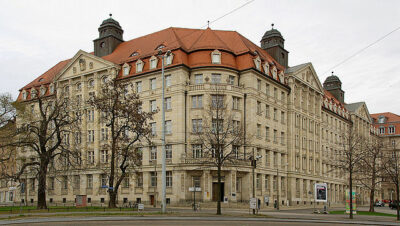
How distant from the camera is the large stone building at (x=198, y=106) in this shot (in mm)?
53875

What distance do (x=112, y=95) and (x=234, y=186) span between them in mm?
19881

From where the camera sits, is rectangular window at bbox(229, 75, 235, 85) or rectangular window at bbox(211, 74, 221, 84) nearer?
rectangular window at bbox(211, 74, 221, 84)

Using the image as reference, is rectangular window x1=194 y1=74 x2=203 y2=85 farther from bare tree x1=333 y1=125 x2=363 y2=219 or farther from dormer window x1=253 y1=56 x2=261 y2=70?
bare tree x1=333 y1=125 x2=363 y2=219

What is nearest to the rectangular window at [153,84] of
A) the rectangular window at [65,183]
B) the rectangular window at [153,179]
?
the rectangular window at [153,179]

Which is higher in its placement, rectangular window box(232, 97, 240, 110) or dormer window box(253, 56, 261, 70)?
dormer window box(253, 56, 261, 70)

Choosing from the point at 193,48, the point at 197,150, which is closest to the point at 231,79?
the point at 193,48

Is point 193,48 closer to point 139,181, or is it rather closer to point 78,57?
point 139,181

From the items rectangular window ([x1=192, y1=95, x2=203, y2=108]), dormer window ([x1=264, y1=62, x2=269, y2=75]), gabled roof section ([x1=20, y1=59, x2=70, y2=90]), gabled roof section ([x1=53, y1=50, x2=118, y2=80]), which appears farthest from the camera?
gabled roof section ([x1=20, y1=59, x2=70, y2=90])

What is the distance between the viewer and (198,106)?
54188 millimetres

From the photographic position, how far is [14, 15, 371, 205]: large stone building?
5388 centimetres

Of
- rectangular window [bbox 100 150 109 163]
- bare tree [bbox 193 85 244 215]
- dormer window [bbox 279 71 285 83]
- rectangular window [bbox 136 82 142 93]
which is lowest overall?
rectangular window [bbox 100 150 109 163]

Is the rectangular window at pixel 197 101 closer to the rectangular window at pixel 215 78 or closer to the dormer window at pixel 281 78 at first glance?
the rectangular window at pixel 215 78

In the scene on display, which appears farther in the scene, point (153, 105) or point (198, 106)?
point (153, 105)

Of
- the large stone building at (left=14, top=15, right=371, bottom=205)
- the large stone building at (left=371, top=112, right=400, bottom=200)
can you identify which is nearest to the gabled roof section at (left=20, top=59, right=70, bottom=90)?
the large stone building at (left=14, top=15, right=371, bottom=205)
